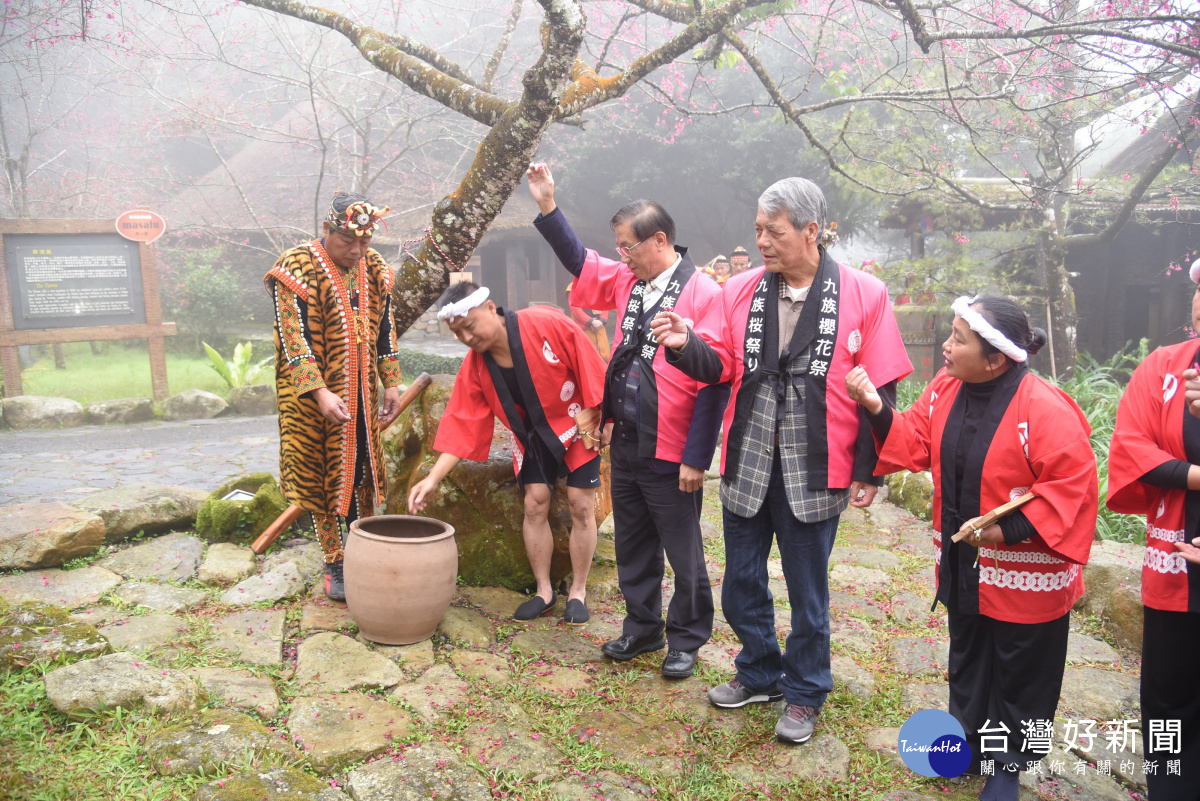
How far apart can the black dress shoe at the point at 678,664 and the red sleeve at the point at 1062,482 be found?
171 cm

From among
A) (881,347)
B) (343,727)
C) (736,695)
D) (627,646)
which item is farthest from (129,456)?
(881,347)

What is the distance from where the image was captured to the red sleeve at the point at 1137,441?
2.65 meters

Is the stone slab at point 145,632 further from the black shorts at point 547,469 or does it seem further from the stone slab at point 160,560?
the black shorts at point 547,469

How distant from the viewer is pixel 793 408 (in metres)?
2.97

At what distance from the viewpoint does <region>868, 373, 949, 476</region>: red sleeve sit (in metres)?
2.83

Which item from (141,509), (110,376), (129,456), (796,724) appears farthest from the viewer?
(110,376)

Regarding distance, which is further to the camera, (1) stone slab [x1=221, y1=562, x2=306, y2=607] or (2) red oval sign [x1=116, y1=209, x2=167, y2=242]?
(2) red oval sign [x1=116, y1=209, x2=167, y2=242]

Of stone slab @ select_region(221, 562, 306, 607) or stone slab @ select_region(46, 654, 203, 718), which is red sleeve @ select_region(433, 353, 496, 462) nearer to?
stone slab @ select_region(221, 562, 306, 607)

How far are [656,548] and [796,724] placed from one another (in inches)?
40.6

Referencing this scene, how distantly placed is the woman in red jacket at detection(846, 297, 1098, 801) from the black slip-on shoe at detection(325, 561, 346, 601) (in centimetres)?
302

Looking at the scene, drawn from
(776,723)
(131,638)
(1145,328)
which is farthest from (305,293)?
(1145,328)

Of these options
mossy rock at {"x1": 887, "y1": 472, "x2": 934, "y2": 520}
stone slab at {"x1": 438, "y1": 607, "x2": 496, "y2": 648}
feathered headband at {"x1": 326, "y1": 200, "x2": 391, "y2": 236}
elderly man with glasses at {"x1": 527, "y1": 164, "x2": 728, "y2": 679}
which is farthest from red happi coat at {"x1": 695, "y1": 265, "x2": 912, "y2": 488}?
mossy rock at {"x1": 887, "y1": 472, "x2": 934, "y2": 520}

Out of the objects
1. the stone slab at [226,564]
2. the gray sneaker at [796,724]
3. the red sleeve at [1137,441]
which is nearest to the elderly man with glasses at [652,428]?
the gray sneaker at [796,724]

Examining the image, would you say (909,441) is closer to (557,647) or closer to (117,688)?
(557,647)
